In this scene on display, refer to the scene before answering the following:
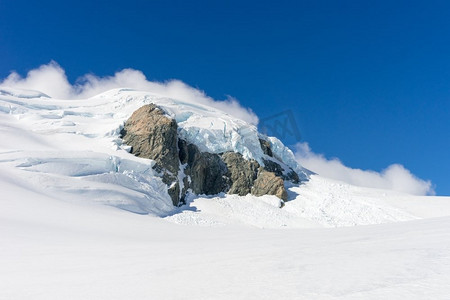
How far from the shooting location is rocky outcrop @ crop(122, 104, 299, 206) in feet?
128

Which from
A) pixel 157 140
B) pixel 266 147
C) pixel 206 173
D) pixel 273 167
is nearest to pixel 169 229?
pixel 157 140

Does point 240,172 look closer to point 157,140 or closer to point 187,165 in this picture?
point 187,165

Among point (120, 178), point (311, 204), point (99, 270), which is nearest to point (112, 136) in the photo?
point (120, 178)

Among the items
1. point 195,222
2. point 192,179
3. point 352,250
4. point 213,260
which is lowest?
point 213,260

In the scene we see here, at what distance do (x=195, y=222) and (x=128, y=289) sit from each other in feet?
94.5

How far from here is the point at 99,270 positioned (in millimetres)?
5172

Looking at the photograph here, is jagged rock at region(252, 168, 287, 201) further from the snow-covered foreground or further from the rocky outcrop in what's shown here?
the snow-covered foreground

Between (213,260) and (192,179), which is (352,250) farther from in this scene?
(192,179)

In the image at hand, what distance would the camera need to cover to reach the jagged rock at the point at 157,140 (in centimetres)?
3772

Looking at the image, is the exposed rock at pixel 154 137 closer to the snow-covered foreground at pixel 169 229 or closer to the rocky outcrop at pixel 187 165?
the rocky outcrop at pixel 187 165

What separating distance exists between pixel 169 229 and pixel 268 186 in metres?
29.4

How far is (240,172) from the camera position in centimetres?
4634

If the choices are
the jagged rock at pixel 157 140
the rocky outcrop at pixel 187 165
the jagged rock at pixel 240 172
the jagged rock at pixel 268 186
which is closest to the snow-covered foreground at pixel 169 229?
the jagged rock at pixel 240 172

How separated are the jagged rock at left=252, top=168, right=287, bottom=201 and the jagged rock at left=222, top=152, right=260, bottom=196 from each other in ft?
2.82
